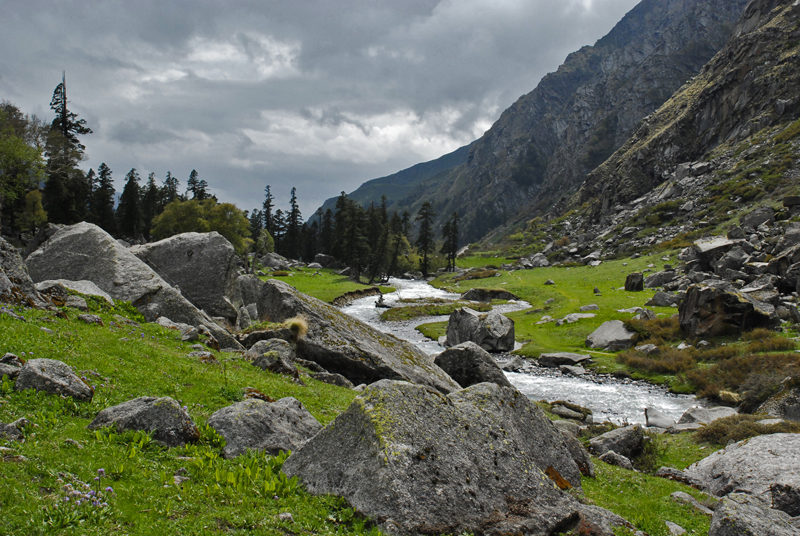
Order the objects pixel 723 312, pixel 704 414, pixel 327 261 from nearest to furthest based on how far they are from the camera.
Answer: pixel 704 414 < pixel 723 312 < pixel 327 261

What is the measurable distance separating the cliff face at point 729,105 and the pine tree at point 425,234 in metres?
85.2

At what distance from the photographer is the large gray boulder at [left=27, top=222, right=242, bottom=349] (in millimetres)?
20938

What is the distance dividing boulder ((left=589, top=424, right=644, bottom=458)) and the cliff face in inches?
6579

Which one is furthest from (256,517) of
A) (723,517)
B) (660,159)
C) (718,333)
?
(660,159)

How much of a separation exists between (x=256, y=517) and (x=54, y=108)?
113 m

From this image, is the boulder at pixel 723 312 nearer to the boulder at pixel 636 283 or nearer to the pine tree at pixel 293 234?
the boulder at pixel 636 283

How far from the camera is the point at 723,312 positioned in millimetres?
35375

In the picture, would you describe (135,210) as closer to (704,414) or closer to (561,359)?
(561,359)

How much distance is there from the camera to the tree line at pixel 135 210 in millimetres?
72000

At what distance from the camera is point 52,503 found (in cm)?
518

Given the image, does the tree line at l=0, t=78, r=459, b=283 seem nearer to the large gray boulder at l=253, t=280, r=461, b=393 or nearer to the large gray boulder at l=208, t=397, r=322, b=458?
the large gray boulder at l=253, t=280, r=461, b=393

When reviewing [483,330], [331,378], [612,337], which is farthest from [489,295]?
[331,378]

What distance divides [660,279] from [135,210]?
124220 millimetres

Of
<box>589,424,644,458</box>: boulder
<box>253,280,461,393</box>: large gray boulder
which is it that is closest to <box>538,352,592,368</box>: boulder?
<box>253,280,461,393</box>: large gray boulder
